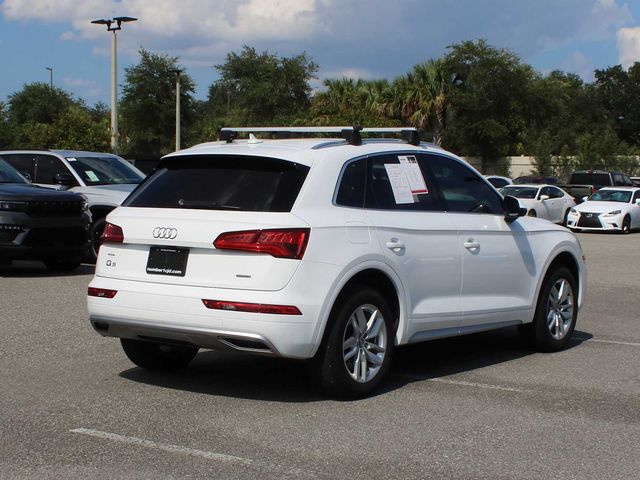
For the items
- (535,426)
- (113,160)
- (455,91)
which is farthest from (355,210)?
(455,91)

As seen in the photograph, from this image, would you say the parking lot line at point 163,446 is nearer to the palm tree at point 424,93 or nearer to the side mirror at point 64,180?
the side mirror at point 64,180

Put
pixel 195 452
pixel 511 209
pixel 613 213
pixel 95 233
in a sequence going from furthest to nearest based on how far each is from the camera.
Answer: pixel 613 213 < pixel 95 233 < pixel 511 209 < pixel 195 452

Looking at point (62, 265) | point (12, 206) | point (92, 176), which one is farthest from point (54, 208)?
point (92, 176)

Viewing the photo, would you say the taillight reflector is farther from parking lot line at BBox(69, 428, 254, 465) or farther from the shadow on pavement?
parking lot line at BBox(69, 428, 254, 465)

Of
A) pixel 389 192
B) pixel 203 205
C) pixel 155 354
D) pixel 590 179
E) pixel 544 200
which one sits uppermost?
pixel 389 192

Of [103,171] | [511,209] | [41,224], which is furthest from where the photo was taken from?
[103,171]

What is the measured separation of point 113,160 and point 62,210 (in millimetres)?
3604

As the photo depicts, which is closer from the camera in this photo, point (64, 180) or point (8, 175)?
point (8, 175)

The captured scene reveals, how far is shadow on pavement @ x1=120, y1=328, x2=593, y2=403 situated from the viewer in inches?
281

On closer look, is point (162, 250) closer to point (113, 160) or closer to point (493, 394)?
point (493, 394)

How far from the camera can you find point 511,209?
8430 mm

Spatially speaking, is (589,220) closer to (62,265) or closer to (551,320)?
(62,265)

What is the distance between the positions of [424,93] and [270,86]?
914cm

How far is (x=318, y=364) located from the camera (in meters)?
6.59
